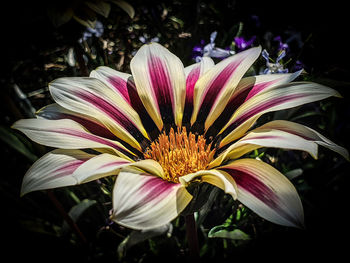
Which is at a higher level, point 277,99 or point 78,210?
point 277,99

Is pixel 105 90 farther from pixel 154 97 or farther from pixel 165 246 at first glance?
pixel 165 246

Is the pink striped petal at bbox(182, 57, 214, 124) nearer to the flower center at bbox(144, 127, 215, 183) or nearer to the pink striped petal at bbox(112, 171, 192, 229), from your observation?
the flower center at bbox(144, 127, 215, 183)

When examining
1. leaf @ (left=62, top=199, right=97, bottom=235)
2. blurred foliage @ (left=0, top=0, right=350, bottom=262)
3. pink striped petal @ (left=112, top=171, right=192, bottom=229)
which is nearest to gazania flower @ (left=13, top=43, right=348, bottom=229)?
pink striped petal @ (left=112, top=171, right=192, bottom=229)

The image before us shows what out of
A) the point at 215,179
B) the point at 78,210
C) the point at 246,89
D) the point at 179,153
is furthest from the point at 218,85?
the point at 78,210

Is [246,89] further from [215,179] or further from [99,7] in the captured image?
[99,7]

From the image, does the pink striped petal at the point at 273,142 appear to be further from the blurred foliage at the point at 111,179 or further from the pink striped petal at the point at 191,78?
the pink striped petal at the point at 191,78

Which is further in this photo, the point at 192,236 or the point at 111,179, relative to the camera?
the point at 111,179
